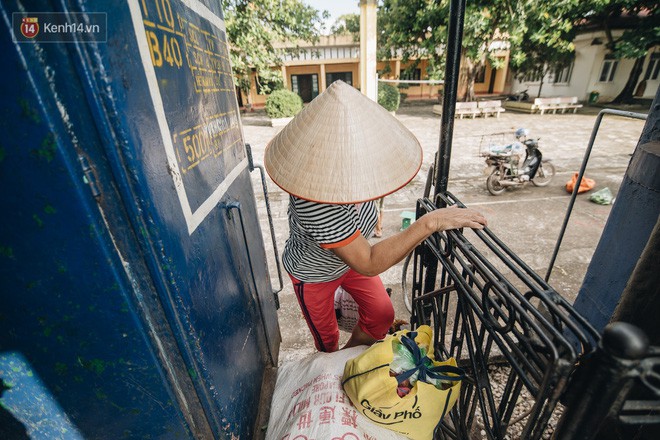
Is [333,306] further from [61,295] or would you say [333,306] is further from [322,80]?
[322,80]

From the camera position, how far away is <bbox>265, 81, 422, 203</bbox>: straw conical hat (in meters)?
1.26

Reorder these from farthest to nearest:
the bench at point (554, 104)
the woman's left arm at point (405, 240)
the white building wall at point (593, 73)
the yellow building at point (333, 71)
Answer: the yellow building at point (333, 71) → the white building wall at point (593, 73) → the bench at point (554, 104) → the woman's left arm at point (405, 240)

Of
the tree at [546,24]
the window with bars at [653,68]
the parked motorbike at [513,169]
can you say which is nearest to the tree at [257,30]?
the tree at [546,24]

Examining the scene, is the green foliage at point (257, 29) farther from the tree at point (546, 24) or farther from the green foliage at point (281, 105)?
the tree at point (546, 24)

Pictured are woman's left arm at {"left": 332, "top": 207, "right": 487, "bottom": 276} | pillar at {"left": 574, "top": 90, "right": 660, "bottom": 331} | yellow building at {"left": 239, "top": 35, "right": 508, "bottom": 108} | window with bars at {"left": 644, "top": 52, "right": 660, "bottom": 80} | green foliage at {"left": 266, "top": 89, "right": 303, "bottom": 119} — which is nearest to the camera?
woman's left arm at {"left": 332, "top": 207, "right": 487, "bottom": 276}

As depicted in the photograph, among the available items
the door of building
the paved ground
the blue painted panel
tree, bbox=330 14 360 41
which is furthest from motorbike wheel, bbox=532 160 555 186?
tree, bbox=330 14 360 41

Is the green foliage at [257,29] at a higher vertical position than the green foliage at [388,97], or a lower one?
higher

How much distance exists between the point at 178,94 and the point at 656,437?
225cm

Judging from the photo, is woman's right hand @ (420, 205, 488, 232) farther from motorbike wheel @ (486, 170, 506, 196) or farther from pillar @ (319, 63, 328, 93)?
pillar @ (319, 63, 328, 93)

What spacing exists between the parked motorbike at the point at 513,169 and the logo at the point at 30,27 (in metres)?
6.48

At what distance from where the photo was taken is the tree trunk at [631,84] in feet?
56.0

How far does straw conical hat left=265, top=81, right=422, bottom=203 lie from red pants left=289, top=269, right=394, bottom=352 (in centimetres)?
68

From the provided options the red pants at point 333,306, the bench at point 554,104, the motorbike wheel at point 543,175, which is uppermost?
the red pants at point 333,306

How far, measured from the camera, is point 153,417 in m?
1.11
